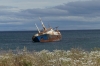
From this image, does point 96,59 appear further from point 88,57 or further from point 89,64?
point 89,64

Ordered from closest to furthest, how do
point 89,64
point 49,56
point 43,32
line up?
point 89,64
point 49,56
point 43,32

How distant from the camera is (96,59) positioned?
1247 cm

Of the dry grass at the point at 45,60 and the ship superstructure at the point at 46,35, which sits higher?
the ship superstructure at the point at 46,35

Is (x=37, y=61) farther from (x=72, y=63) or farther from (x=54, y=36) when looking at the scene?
(x=54, y=36)

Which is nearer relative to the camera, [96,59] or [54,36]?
[96,59]

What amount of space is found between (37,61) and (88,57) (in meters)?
2.18

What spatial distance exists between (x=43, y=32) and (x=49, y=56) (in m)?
75.4

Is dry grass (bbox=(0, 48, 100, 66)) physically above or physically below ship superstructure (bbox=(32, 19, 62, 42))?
below

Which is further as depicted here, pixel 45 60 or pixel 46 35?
pixel 46 35

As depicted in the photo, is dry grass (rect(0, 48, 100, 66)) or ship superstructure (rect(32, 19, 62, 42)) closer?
dry grass (rect(0, 48, 100, 66))

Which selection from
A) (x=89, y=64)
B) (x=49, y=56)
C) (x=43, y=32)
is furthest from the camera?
(x=43, y=32)

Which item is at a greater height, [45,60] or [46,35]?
[46,35]

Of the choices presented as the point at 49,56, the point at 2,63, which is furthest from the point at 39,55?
the point at 2,63

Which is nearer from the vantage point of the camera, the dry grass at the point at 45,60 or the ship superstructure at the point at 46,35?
the dry grass at the point at 45,60
